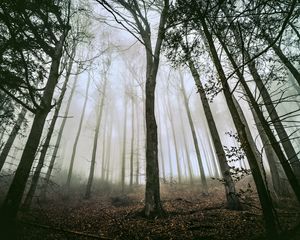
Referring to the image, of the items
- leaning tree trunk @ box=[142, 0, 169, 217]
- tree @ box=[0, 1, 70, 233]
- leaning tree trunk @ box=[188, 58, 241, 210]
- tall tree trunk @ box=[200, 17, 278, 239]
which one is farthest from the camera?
leaning tree trunk @ box=[188, 58, 241, 210]

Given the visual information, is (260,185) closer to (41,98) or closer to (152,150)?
(152,150)

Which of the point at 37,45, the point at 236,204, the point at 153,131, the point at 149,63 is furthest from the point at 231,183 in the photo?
the point at 37,45

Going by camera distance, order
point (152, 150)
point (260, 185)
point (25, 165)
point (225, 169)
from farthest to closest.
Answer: point (225, 169)
point (152, 150)
point (25, 165)
point (260, 185)

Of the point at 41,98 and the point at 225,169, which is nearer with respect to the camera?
the point at 41,98

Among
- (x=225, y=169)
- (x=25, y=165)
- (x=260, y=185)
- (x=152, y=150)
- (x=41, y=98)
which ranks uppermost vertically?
(x=41, y=98)

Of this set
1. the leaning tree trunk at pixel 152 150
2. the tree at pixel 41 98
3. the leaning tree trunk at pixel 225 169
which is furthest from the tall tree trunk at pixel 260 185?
the tree at pixel 41 98

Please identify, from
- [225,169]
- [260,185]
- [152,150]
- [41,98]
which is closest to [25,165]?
[41,98]

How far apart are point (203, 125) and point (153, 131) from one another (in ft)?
81.1

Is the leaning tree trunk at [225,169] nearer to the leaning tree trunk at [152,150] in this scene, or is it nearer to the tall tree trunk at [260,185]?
the leaning tree trunk at [152,150]

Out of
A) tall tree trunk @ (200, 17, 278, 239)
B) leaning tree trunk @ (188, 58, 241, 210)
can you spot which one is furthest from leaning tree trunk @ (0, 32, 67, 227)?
leaning tree trunk @ (188, 58, 241, 210)

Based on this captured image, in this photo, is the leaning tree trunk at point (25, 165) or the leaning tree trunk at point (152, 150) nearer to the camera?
the leaning tree trunk at point (25, 165)

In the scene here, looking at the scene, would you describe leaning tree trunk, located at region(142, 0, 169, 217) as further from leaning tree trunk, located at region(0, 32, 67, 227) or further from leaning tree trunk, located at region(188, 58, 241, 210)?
leaning tree trunk, located at region(0, 32, 67, 227)

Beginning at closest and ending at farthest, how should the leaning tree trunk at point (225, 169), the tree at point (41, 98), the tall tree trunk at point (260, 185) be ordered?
the tall tree trunk at point (260, 185), the tree at point (41, 98), the leaning tree trunk at point (225, 169)

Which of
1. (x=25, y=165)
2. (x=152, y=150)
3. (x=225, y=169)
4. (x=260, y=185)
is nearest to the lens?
(x=260, y=185)
